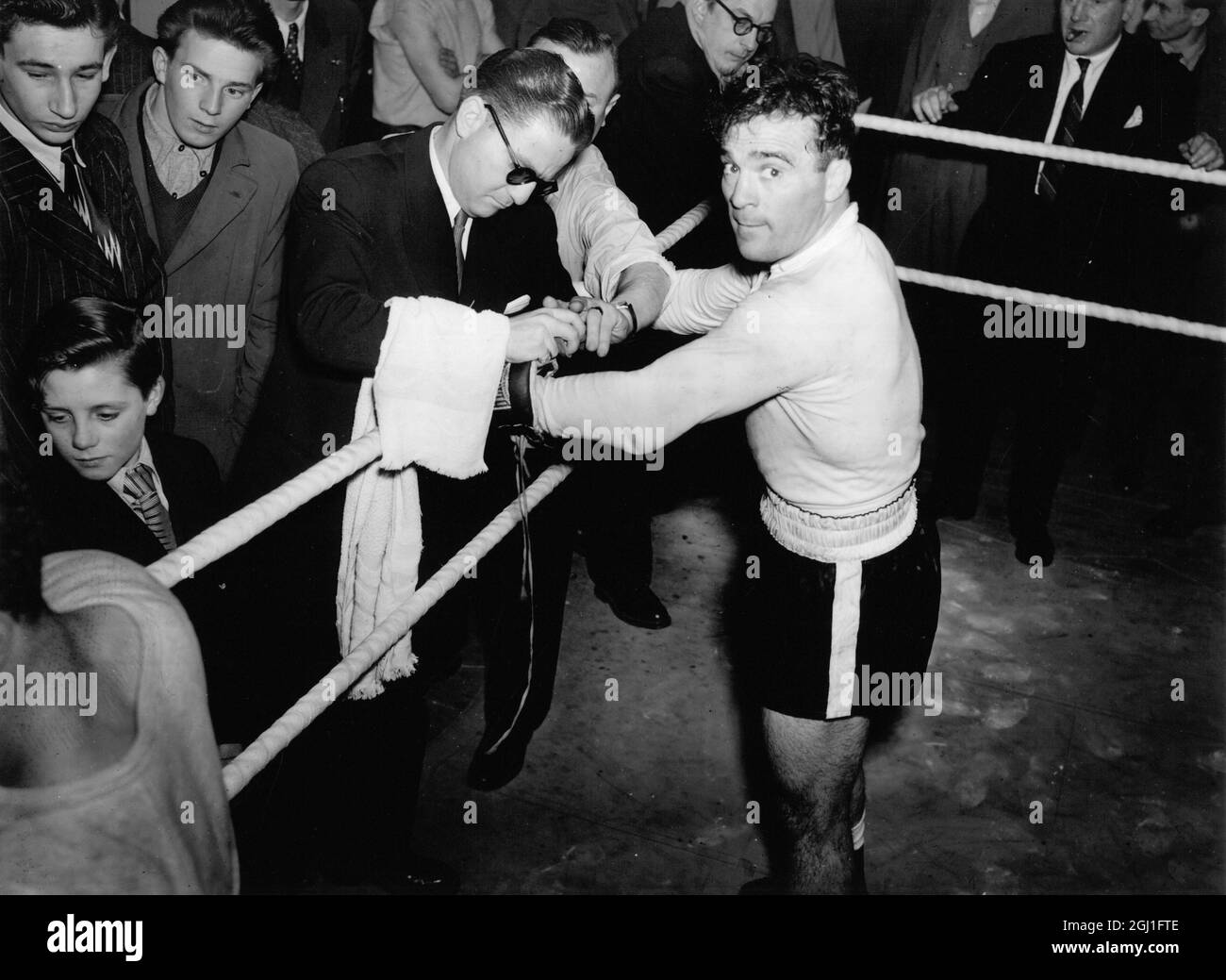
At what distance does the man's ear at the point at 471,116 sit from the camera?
6.36 feet

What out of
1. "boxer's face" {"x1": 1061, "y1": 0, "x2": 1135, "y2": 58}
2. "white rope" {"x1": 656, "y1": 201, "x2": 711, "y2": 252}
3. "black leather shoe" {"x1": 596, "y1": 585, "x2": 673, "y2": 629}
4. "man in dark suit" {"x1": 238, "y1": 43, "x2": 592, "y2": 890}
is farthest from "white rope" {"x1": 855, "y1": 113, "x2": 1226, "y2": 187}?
"black leather shoe" {"x1": 596, "y1": 585, "x2": 673, "y2": 629}

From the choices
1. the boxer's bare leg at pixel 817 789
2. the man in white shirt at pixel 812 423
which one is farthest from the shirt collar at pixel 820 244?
the boxer's bare leg at pixel 817 789

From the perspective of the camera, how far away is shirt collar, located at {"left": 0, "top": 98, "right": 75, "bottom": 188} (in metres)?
2.19

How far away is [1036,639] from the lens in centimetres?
333

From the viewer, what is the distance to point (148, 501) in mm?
2207

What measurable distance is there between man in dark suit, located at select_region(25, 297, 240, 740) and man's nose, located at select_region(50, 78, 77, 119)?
1.36 feet

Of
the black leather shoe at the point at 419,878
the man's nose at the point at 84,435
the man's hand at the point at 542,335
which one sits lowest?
the black leather shoe at the point at 419,878

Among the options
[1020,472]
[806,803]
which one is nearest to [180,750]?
[806,803]

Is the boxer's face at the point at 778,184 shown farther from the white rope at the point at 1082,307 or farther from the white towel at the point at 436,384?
the white rope at the point at 1082,307

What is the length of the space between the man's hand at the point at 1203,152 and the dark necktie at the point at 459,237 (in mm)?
2617

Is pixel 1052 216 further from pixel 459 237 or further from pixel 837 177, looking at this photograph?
pixel 459 237

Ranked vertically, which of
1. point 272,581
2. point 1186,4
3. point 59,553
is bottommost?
point 272,581

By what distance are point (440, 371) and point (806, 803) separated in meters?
1.13
